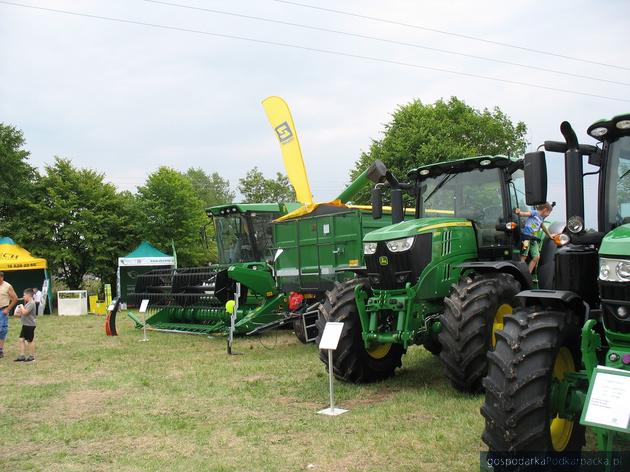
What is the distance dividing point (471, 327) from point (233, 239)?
369 inches

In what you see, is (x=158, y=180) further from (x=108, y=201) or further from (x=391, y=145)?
(x=391, y=145)

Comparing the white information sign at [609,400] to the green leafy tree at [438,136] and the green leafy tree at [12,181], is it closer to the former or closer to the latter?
the green leafy tree at [438,136]

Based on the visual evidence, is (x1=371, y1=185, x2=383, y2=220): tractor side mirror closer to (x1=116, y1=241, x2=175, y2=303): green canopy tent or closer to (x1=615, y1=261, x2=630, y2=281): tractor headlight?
(x1=615, y1=261, x2=630, y2=281): tractor headlight

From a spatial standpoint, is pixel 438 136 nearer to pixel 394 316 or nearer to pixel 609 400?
pixel 394 316

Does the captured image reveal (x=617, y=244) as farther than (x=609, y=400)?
Yes

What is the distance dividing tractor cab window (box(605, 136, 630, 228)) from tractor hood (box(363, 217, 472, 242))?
8.80ft

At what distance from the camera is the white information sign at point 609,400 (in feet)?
10.5

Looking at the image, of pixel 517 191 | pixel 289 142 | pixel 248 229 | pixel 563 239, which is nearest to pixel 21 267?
pixel 248 229

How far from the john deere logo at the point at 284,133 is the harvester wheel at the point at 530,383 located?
1041cm

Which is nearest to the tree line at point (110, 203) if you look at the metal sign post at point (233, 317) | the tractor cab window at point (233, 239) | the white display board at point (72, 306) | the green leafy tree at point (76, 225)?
the green leafy tree at point (76, 225)

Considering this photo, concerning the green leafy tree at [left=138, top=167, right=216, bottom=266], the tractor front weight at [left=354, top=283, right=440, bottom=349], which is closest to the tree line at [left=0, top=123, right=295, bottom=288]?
the green leafy tree at [left=138, top=167, right=216, bottom=266]

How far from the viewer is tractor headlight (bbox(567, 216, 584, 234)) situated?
424 cm

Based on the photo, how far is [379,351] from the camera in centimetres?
741

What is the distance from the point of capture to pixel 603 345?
4215mm
